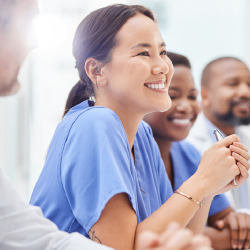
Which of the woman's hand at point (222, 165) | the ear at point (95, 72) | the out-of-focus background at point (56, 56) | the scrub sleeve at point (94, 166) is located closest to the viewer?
the scrub sleeve at point (94, 166)

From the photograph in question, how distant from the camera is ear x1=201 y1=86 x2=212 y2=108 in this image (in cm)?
185

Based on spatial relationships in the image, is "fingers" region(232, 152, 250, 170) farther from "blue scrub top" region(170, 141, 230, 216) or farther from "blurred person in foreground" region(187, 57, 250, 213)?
"blurred person in foreground" region(187, 57, 250, 213)

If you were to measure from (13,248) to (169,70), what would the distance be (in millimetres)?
604

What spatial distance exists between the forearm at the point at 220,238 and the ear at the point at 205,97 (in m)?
0.91

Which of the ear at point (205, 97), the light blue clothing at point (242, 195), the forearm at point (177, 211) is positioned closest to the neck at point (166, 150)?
the light blue clothing at point (242, 195)

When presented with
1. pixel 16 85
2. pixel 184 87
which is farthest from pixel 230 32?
pixel 16 85

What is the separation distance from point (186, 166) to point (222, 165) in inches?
21.4

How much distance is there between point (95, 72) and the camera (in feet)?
2.84

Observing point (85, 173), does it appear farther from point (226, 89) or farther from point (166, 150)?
point (226, 89)

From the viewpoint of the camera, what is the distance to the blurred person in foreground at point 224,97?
1789 mm

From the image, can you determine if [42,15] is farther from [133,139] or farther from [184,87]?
[133,139]

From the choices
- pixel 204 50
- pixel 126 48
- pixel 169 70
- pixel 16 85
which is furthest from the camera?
pixel 204 50

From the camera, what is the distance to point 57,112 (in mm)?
2236

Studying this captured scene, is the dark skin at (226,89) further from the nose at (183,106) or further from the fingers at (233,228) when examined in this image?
the fingers at (233,228)
